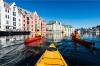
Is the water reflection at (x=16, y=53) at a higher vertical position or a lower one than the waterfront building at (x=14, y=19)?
lower

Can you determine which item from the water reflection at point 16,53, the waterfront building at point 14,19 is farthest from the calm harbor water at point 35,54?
the waterfront building at point 14,19

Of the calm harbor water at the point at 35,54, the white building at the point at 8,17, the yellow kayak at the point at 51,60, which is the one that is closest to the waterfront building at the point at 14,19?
the white building at the point at 8,17

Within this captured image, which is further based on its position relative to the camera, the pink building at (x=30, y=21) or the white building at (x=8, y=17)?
the pink building at (x=30, y=21)

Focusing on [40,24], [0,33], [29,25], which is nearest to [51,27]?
[40,24]

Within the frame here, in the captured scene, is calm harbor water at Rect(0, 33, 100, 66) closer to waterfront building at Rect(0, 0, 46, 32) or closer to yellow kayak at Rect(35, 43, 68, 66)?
yellow kayak at Rect(35, 43, 68, 66)

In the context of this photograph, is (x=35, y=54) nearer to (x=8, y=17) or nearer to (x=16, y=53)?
(x=16, y=53)

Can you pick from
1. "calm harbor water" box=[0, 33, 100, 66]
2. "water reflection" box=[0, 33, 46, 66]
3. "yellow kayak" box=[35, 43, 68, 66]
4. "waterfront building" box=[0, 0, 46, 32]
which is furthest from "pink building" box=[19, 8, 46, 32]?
"yellow kayak" box=[35, 43, 68, 66]

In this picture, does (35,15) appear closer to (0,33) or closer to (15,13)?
(15,13)

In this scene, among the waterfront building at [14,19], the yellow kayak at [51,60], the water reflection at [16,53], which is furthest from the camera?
the waterfront building at [14,19]

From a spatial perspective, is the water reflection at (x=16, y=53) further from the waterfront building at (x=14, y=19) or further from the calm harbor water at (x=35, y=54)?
the waterfront building at (x=14, y=19)

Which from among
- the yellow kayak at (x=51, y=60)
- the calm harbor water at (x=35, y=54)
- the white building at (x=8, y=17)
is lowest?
the calm harbor water at (x=35, y=54)

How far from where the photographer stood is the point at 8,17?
56.9 meters

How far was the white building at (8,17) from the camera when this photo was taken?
51000 millimetres

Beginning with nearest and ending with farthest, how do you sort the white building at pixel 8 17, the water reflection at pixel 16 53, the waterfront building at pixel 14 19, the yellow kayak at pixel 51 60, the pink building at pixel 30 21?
the yellow kayak at pixel 51 60, the water reflection at pixel 16 53, the white building at pixel 8 17, the waterfront building at pixel 14 19, the pink building at pixel 30 21
